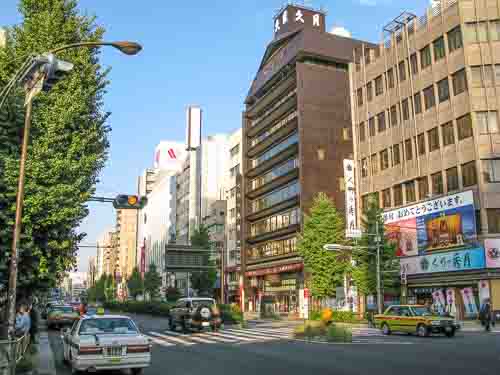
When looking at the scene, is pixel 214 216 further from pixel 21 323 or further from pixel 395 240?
pixel 21 323

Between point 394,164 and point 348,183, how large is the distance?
6196 mm

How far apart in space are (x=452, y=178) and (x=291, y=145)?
2428 cm

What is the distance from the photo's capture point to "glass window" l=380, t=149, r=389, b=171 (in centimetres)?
4919

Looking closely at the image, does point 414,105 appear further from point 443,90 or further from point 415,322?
point 415,322

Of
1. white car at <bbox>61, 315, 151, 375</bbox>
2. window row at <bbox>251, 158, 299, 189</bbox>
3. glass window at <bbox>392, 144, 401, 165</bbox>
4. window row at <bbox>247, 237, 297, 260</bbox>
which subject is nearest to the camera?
white car at <bbox>61, 315, 151, 375</bbox>

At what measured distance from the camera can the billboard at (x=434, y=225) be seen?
38.4m

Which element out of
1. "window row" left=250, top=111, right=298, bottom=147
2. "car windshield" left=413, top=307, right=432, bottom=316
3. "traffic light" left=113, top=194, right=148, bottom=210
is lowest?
"car windshield" left=413, top=307, right=432, bottom=316

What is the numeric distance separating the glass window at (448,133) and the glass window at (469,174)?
2515mm

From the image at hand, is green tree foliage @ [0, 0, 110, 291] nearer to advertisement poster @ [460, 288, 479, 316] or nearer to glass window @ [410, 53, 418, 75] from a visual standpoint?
advertisement poster @ [460, 288, 479, 316]

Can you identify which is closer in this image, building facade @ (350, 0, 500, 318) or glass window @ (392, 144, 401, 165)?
building facade @ (350, 0, 500, 318)

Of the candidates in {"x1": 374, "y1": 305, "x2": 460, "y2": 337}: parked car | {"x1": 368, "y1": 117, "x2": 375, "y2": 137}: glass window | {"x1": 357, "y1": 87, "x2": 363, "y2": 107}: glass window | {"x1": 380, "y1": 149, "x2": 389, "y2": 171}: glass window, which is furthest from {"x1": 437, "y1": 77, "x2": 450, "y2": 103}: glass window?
{"x1": 374, "y1": 305, "x2": 460, "y2": 337}: parked car

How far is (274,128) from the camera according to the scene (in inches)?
2734

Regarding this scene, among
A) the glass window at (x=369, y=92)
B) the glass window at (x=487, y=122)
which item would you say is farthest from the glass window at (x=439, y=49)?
the glass window at (x=369, y=92)

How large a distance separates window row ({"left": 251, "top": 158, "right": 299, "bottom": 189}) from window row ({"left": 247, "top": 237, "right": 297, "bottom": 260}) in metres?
7.91
